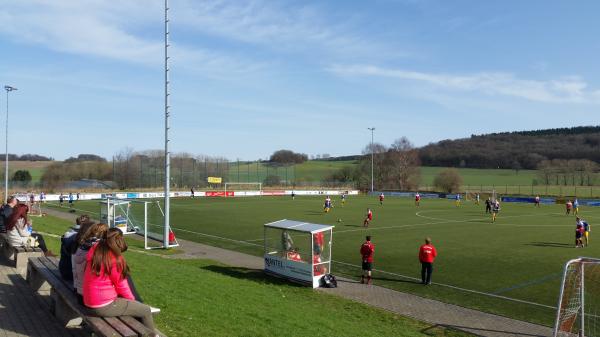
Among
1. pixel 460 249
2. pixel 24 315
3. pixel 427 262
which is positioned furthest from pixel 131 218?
pixel 24 315

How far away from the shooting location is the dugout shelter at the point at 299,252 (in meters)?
16.5

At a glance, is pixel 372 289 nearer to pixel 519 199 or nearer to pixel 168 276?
pixel 168 276

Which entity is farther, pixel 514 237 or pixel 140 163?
pixel 140 163

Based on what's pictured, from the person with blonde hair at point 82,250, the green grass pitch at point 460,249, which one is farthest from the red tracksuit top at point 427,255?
the person with blonde hair at point 82,250

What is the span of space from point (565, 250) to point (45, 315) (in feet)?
76.2

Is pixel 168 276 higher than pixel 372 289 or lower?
higher

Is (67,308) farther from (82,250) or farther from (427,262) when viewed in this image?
(427,262)

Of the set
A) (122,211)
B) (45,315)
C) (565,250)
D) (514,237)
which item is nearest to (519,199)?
(514,237)

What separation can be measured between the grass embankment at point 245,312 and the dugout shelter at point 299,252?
3.77 ft

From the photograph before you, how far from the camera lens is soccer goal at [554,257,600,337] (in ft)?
33.8

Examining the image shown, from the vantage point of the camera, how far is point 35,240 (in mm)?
12195

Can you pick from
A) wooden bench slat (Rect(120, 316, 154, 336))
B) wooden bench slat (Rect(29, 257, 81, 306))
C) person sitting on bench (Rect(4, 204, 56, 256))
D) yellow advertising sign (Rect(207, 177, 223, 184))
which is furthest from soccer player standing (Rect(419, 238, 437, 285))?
yellow advertising sign (Rect(207, 177, 223, 184))

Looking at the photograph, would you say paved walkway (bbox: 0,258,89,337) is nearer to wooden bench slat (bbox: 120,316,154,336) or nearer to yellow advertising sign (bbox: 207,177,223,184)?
wooden bench slat (bbox: 120,316,154,336)

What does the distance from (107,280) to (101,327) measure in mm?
560
